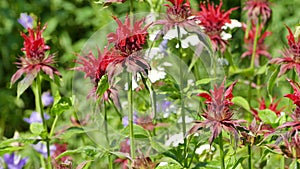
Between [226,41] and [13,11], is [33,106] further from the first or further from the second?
[226,41]

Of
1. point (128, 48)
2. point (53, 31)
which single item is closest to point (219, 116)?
point (128, 48)

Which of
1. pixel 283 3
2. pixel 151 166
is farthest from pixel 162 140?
pixel 283 3

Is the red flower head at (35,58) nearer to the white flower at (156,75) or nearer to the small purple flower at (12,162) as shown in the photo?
the white flower at (156,75)

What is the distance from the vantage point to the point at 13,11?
2791mm

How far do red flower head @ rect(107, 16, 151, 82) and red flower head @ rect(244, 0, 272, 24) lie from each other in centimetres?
60

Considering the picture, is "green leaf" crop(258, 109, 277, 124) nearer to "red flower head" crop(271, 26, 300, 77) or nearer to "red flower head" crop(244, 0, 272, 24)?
"red flower head" crop(271, 26, 300, 77)

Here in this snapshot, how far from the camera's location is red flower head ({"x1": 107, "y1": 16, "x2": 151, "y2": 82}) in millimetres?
952

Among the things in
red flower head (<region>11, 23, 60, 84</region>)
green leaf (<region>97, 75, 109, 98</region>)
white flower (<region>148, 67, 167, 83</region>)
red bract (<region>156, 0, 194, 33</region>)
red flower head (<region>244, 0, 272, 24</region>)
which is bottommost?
green leaf (<region>97, 75, 109, 98</region>)

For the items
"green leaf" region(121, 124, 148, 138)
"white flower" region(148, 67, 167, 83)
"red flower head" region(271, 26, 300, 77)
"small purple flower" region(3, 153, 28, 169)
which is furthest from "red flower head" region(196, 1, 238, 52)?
"small purple flower" region(3, 153, 28, 169)

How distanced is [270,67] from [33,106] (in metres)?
1.82

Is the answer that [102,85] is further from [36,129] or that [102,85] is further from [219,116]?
[36,129]

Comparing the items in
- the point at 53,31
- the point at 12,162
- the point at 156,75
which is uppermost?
the point at 53,31

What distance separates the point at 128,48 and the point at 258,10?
64cm

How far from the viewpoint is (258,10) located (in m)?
1.52
